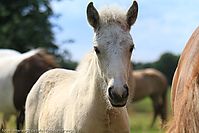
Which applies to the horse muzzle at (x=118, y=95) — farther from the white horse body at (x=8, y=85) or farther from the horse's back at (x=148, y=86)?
the horse's back at (x=148, y=86)

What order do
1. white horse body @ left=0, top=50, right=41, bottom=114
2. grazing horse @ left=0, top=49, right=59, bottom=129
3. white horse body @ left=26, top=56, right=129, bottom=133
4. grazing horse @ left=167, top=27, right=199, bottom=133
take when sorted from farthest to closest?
white horse body @ left=0, top=50, right=41, bottom=114
grazing horse @ left=0, top=49, right=59, bottom=129
white horse body @ left=26, top=56, right=129, bottom=133
grazing horse @ left=167, top=27, right=199, bottom=133

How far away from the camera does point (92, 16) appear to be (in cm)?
222

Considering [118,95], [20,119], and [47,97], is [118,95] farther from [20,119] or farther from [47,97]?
[20,119]

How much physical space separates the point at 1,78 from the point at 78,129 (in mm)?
3964

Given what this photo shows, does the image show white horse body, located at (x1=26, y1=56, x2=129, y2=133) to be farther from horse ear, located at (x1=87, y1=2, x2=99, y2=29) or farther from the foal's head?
horse ear, located at (x1=87, y1=2, x2=99, y2=29)

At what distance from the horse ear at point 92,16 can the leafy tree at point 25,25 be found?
6.69 m

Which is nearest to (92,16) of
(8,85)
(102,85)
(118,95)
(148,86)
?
(102,85)

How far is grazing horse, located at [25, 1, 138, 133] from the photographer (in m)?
1.91

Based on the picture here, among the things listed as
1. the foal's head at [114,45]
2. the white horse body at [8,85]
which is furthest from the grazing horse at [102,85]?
the white horse body at [8,85]

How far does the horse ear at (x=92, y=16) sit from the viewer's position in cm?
219

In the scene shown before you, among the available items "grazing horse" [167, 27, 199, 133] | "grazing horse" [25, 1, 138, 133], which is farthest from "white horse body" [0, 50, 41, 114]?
"grazing horse" [167, 27, 199, 133]

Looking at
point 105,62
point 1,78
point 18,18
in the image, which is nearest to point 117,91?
point 105,62

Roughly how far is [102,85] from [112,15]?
0.77 meters

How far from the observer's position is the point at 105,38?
204cm
